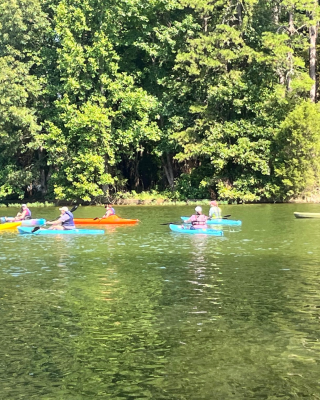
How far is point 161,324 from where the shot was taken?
11.1 metres

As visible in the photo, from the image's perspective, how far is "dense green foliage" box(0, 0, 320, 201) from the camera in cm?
4834

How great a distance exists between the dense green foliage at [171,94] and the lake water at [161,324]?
28647 millimetres

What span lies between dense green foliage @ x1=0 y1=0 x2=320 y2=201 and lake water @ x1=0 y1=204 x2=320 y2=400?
2865 centimetres

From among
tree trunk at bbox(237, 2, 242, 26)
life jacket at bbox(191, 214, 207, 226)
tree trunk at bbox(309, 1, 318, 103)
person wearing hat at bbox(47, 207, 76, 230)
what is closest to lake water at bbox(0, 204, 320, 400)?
life jacket at bbox(191, 214, 207, 226)

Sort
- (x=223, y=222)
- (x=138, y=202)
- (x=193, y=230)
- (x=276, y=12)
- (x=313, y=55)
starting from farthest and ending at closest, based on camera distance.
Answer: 1. (x=138, y=202)
2. (x=276, y=12)
3. (x=313, y=55)
4. (x=223, y=222)
5. (x=193, y=230)

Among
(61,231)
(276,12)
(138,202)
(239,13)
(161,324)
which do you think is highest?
(276,12)

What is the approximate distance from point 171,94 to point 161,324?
41702 millimetres

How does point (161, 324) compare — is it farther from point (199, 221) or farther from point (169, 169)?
point (169, 169)

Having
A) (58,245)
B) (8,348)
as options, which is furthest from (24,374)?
(58,245)

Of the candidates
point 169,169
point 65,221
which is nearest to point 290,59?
point 169,169

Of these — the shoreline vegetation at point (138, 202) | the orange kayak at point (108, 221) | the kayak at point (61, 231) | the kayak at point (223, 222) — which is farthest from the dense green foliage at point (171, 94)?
the kayak at point (61, 231)

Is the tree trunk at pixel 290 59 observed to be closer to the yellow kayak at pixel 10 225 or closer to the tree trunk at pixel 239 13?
the tree trunk at pixel 239 13

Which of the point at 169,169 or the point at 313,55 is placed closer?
the point at 313,55

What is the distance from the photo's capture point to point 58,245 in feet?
76.9
